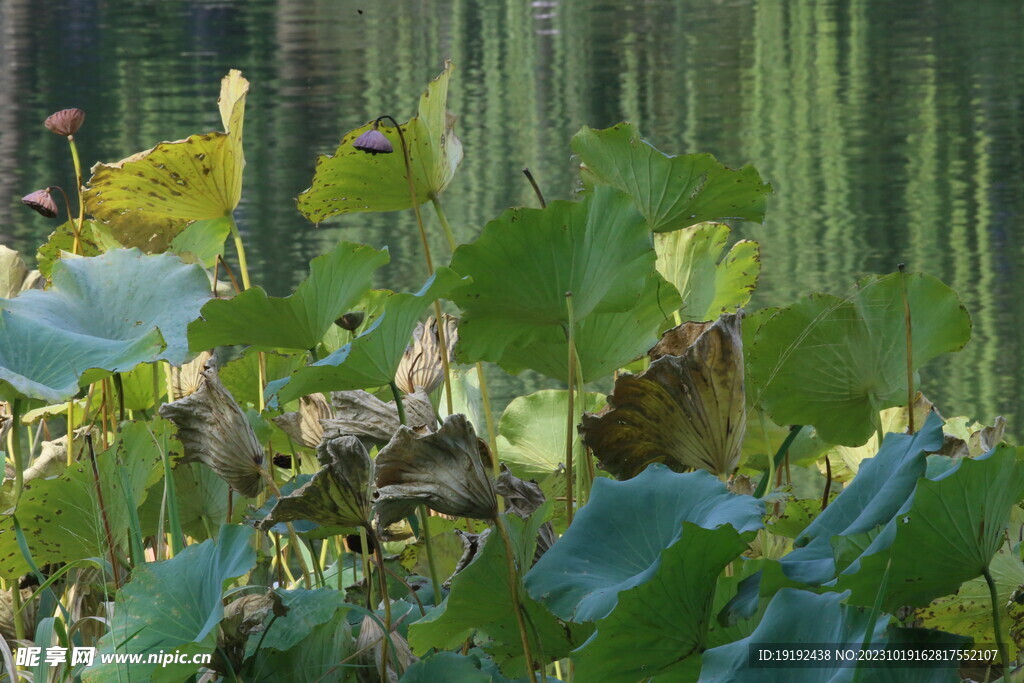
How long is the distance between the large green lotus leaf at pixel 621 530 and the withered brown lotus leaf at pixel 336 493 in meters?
0.07

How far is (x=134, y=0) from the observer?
30.4 ft

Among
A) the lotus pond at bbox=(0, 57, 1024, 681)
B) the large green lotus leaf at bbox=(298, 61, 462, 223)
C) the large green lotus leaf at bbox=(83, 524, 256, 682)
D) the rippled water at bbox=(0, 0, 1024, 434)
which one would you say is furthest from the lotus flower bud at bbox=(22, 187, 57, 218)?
the rippled water at bbox=(0, 0, 1024, 434)

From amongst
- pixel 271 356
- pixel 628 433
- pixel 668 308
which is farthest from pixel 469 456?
pixel 271 356

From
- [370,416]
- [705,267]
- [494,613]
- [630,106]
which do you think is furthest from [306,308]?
[630,106]

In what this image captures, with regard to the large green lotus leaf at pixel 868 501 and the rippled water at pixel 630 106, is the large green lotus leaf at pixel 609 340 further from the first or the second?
the rippled water at pixel 630 106

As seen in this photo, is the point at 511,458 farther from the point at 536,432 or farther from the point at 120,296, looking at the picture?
the point at 120,296

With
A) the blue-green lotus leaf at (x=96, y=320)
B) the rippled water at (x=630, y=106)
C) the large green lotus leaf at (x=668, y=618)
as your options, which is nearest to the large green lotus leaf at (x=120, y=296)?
the blue-green lotus leaf at (x=96, y=320)

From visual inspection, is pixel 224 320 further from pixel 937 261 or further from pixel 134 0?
pixel 134 0

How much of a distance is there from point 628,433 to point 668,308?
116 mm

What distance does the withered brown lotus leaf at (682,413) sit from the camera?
40 cm

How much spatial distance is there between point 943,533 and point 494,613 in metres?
0.15

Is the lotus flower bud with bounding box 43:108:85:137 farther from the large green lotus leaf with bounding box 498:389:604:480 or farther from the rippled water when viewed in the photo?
the rippled water

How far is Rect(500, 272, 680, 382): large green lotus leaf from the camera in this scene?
20.6 inches

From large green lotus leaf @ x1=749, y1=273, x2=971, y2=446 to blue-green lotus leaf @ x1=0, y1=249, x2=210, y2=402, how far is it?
9.4 inches
